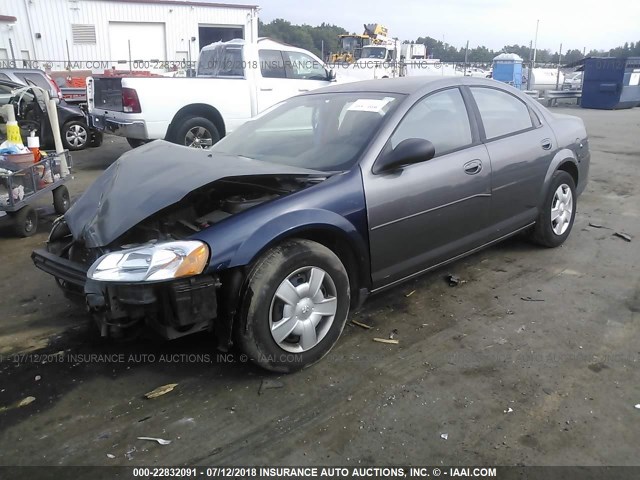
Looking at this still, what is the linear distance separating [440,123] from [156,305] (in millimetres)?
2384

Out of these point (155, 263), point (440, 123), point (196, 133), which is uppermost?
point (440, 123)

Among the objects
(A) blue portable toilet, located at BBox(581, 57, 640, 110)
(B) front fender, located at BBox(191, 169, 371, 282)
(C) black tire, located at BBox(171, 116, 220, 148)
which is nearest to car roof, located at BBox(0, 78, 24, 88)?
(C) black tire, located at BBox(171, 116, 220, 148)

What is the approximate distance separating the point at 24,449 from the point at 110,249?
104 centimetres

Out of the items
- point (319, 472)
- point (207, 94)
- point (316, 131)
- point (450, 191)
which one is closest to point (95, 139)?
point (207, 94)

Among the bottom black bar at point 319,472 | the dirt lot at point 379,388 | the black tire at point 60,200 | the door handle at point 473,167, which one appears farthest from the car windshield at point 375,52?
the bottom black bar at point 319,472

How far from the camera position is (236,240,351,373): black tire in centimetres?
285

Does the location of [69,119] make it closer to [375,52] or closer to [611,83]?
[611,83]

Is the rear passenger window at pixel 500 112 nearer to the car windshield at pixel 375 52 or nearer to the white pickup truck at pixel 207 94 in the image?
the white pickup truck at pixel 207 94

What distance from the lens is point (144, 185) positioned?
3.18 m

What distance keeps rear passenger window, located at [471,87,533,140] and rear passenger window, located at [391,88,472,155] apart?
0.23m

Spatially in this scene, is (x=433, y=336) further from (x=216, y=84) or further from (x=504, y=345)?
(x=216, y=84)

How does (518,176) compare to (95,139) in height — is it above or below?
above

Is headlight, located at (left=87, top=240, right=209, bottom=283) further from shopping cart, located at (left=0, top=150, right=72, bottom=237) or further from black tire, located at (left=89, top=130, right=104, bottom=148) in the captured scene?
black tire, located at (left=89, top=130, right=104, bottom=148)

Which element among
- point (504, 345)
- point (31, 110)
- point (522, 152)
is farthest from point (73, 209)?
point (31, 110)
